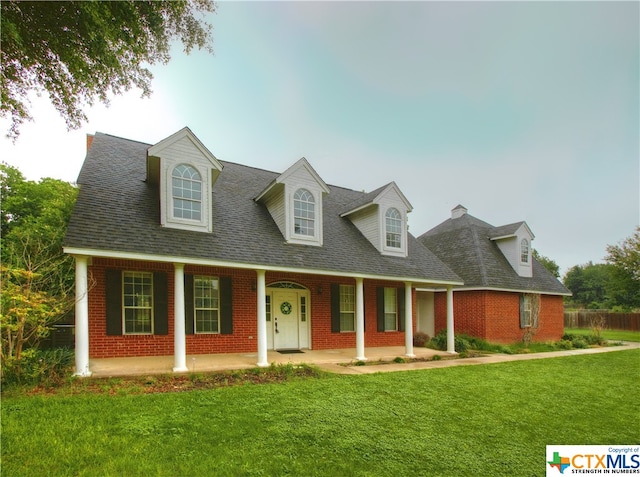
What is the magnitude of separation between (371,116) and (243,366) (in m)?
14.8

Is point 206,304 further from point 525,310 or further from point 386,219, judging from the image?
point 525,310

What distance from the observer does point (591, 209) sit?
2691cm

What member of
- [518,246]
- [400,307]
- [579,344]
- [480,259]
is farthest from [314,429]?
[579,344]

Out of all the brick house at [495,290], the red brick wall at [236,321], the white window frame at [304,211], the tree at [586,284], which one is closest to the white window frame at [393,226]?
the red brick wall at [236,321]

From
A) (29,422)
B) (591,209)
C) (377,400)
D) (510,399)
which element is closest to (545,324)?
(591,209)

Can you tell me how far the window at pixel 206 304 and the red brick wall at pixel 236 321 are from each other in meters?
0.24

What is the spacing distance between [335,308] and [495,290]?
855 centimetres

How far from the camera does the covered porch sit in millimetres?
8352

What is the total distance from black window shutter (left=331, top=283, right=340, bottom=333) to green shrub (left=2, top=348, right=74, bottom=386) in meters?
8.33

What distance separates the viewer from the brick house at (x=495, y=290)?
55.6 feet

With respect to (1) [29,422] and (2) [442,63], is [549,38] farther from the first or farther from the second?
(1) [29,422]

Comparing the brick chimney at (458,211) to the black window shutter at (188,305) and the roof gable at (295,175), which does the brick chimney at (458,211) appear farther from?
the black window shutter at (188,305)

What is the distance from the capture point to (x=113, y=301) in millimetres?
9773

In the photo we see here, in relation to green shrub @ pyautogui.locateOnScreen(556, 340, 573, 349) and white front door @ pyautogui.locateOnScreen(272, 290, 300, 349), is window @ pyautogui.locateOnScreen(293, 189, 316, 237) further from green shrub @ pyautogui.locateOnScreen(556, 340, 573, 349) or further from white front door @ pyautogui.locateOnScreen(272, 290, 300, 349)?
green shrub @ pyautogui.locateOnScreen(556, 340, 573, 349)
